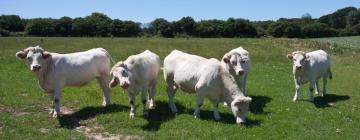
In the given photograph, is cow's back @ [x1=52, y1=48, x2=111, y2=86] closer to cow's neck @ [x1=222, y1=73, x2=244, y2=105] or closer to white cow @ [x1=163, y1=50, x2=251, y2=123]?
white cow @ [x1=163, y1=50, x2=251, y2=123]

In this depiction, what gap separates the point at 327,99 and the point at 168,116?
8.60m

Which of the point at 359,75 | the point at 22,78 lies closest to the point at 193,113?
the point at 22,78

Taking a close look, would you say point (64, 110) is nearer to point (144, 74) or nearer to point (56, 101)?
point (56, 101)

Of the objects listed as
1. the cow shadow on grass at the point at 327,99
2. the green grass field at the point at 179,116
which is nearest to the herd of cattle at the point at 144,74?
A: the green grass field at the point at 179,116

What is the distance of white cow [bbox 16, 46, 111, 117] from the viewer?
14.8 m

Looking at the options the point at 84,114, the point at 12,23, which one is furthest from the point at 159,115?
the point at 12,23

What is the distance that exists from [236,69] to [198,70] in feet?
4.62

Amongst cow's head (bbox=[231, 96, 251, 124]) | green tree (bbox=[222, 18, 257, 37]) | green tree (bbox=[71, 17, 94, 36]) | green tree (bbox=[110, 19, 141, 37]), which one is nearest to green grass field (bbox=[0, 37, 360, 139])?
cow's head (bbox=[231, 96, 251, 124])

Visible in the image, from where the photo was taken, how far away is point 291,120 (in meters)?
15.0

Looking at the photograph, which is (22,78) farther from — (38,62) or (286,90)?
(286,90)

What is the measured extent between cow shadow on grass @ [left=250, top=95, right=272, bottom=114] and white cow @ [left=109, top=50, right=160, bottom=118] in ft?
13.8

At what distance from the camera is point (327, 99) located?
19.7 meters

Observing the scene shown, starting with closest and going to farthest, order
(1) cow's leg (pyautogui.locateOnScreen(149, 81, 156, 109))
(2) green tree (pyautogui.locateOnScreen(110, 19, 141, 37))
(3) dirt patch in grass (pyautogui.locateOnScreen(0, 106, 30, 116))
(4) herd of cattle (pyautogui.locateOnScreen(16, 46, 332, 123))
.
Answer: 1. (4) herd of cattle (pyautogui.locateOnScreen(16, 46, 332, 123))
2. (3) dirt patch in grass (pyautogui.locateOnScreen(0, 106, 30, 116))
3. (1) cow's leg (pyautogui.locateOnScreen(149, 81, 156, 109))
4. (2) green tree (pyautogui.locateOnScreen(110, 19, 141, 37))

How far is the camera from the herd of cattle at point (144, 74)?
14141 millimetres
